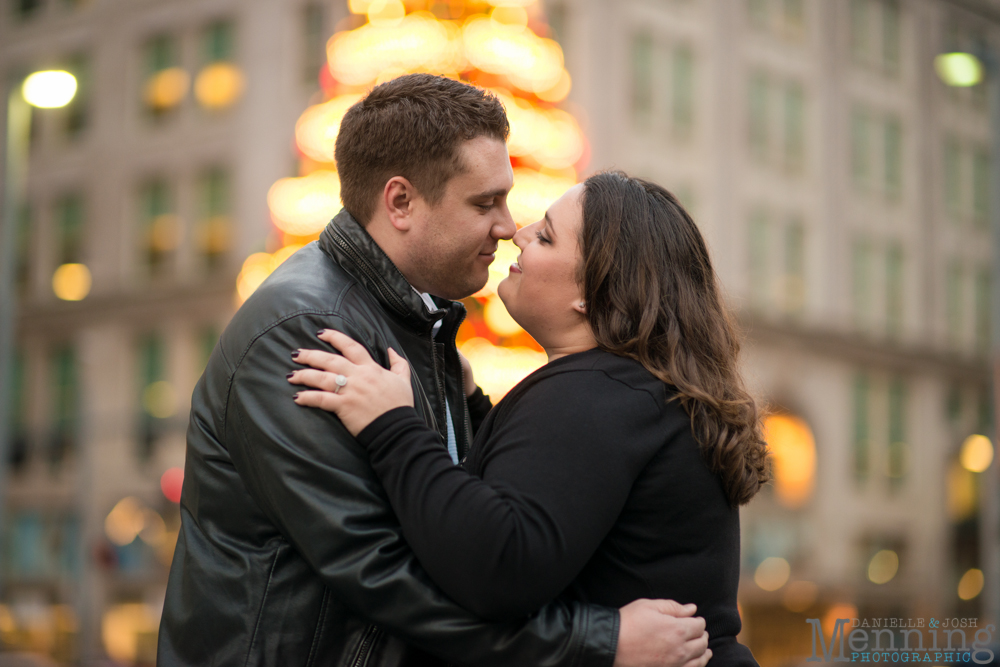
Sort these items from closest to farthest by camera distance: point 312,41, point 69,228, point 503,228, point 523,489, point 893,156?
1. point 523,489
2. point 503,228
3. point 312,41
4. point 69,228
5. point 893,156

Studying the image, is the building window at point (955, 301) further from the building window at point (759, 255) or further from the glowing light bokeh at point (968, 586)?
the building window at point (759, 255)

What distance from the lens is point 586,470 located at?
2846 mm

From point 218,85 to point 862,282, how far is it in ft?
74.7

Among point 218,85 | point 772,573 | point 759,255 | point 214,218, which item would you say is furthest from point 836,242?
point 218,85

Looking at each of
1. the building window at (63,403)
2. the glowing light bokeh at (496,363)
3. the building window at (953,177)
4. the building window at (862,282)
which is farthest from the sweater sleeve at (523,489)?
the building window at (953,177)

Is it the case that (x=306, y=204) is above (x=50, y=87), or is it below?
below

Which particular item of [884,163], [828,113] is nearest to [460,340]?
[828,113]

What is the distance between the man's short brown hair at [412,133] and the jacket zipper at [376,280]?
0.51 feet

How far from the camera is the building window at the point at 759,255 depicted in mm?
35469

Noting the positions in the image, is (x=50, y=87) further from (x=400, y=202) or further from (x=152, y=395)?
(x=152, y=395)

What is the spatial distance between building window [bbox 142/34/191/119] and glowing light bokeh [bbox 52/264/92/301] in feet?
17.6

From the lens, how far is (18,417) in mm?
35156

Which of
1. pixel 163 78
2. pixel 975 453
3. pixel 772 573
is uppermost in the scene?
pixel 163 78

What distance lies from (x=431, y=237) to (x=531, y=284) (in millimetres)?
357
